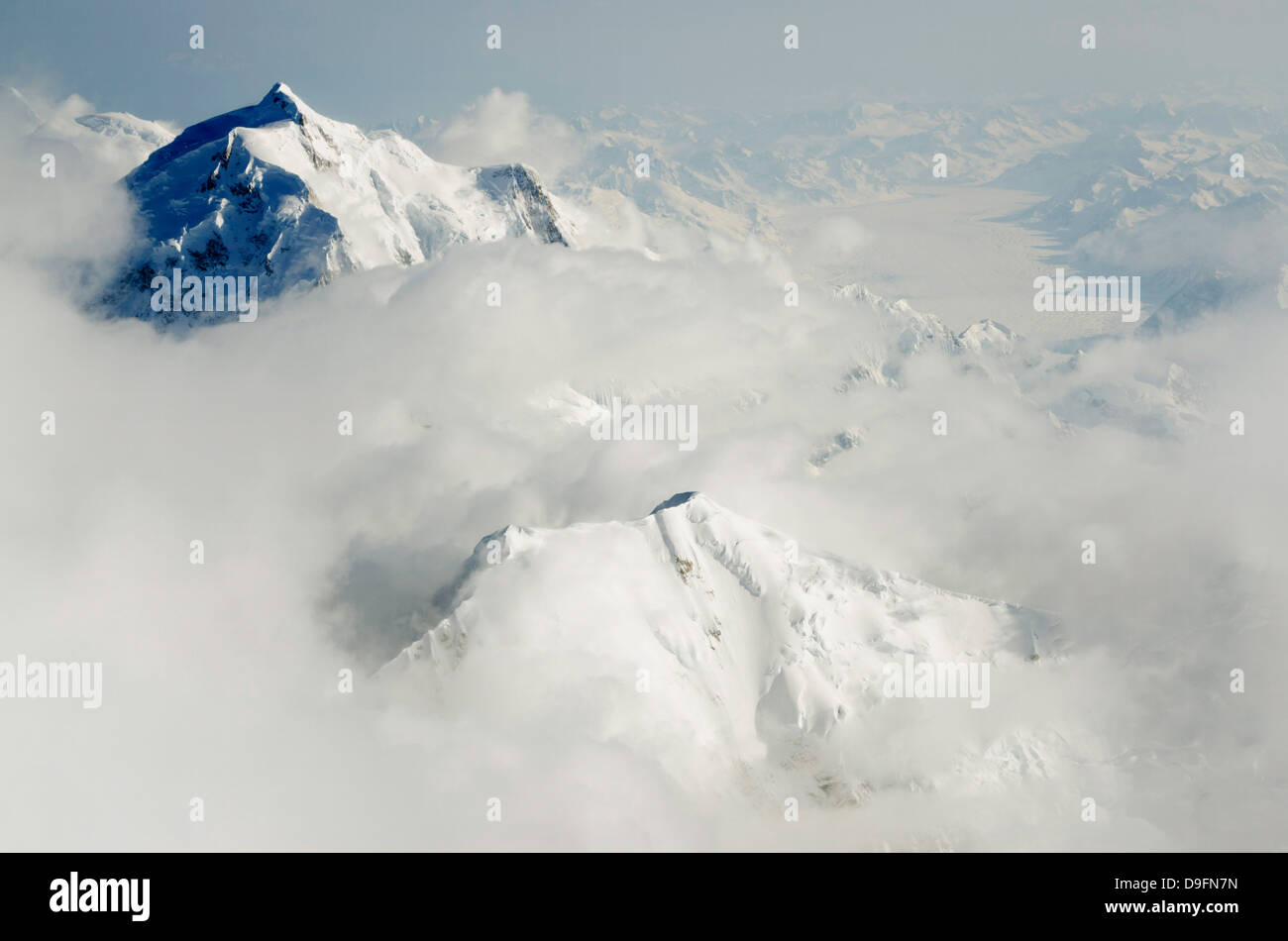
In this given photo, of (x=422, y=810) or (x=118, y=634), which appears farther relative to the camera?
(x=118, y=634)

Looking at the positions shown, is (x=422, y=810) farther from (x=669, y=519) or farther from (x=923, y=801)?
(x=923, y=801)

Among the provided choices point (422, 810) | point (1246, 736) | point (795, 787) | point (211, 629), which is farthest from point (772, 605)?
point (211, 629)

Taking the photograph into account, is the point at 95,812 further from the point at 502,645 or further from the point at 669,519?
the point at 669,519

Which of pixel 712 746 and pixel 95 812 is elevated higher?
pixel 95 812

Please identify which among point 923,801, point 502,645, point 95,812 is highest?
point 502,645
